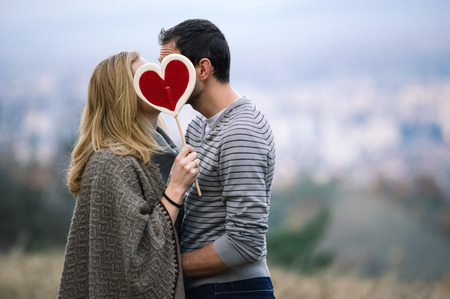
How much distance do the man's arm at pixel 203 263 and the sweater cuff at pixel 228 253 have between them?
0.05 feet

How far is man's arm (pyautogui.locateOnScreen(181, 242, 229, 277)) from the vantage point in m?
1.90

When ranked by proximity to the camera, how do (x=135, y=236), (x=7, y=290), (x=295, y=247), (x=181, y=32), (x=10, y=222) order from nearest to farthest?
1. (x=135, y=236)
2. (x=181, y=32)
3. (x=7, y=290)
4. (x=295, y=247)
5. (x=10, y=222)

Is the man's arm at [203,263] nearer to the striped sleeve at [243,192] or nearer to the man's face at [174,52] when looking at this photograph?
the striped sleeve at [243,192]

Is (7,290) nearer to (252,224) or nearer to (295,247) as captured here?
(295,247)

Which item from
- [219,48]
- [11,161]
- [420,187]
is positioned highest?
[219,48]

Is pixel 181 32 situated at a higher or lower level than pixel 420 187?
higher

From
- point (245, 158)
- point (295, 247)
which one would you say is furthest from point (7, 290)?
point (245, 158)

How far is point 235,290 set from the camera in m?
1.95

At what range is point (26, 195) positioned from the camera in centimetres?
628

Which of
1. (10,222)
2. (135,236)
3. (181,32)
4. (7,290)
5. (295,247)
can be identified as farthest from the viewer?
(10,222)

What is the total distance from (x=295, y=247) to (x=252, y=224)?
150 inches

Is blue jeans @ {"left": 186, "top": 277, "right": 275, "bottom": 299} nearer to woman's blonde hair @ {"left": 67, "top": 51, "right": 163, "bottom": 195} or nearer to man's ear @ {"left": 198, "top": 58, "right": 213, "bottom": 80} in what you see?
woman's blonde hair @ {"left": 67, "top": 51, "right": 163, "bottom": 195}

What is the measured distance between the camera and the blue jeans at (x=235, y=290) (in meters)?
1.95

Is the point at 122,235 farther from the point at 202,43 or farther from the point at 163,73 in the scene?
the point at 202,43
